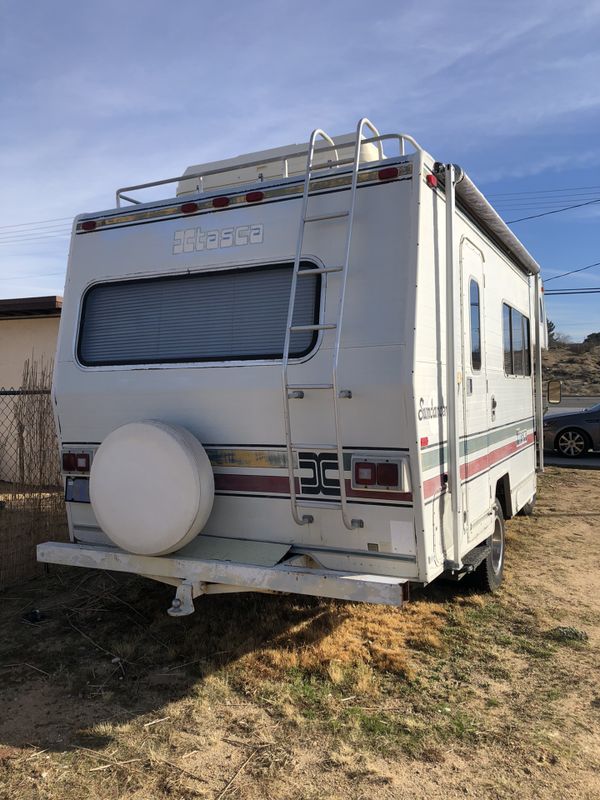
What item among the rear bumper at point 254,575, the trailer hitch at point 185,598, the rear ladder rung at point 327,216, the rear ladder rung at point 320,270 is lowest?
the trailer hitch at point 185,598

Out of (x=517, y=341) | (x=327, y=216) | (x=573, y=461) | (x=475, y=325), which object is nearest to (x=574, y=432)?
(x=573, y=461)

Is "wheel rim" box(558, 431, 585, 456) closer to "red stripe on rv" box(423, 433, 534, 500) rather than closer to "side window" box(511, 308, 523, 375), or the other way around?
"red stripe on rv" box(423, 433, 534, 500)

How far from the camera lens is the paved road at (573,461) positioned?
41.2 feet

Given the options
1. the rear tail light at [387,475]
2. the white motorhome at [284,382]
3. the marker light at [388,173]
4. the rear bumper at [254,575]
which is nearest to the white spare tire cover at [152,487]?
the white motorhome at [284,382]

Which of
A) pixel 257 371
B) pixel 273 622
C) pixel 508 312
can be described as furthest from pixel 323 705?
pixel 508 312

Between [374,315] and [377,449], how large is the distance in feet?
2.34

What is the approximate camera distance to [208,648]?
421cm

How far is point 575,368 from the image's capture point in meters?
42.7

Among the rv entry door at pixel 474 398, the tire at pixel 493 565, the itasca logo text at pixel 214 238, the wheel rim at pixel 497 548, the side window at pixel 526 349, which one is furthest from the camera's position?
the side window at pixel 526 349

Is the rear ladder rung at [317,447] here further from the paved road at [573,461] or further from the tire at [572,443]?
the tire at [572,443]

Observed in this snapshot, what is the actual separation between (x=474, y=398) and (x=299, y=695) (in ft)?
7.14

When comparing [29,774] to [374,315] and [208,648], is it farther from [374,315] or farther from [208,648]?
[374,315]

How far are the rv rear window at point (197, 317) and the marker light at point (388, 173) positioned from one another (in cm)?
64

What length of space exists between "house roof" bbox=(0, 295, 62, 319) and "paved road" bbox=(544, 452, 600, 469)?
9416 millimetres
